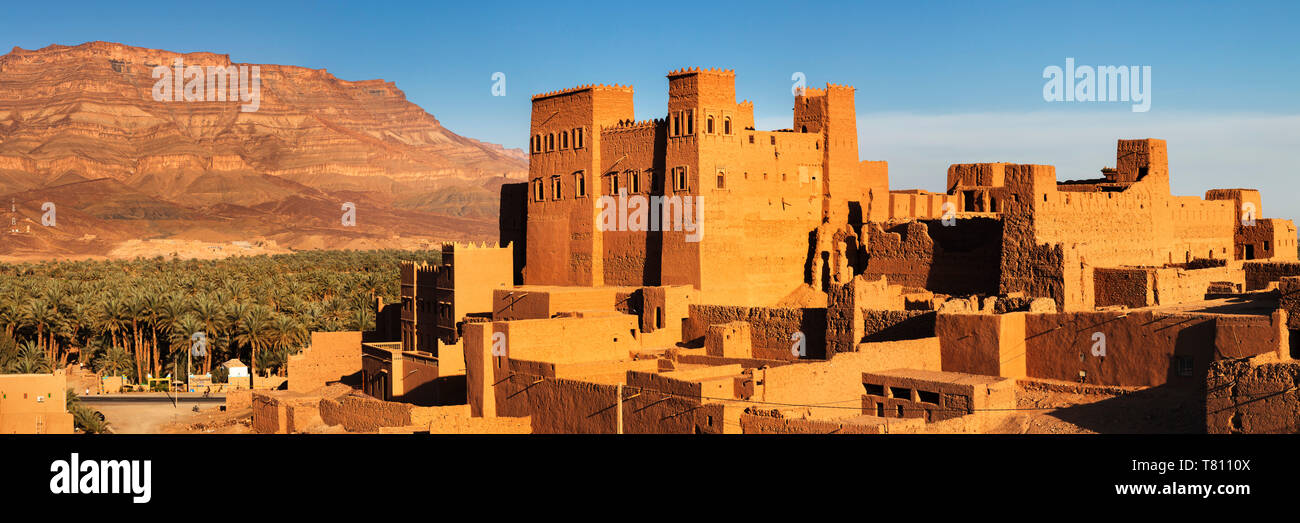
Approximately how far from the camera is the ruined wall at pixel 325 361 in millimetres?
47469

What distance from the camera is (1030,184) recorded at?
126ft

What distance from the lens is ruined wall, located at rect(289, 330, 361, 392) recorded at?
47469 millimetres

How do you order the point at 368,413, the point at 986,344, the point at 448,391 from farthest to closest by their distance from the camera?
1. the point at 448,391
2. the point at 368,413
3. the point at 986,344

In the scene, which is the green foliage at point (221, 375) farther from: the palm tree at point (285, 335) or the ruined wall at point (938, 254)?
the ruined wall at point (938, 254)

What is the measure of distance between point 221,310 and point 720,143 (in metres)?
25.7

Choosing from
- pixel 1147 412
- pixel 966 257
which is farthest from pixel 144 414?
pixel 1147 412

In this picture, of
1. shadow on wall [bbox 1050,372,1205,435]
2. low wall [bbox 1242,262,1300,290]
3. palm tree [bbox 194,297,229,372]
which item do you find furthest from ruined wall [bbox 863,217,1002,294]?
palm tree [bbox 194,297,229,372]

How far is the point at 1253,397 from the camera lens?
81.0 ft
